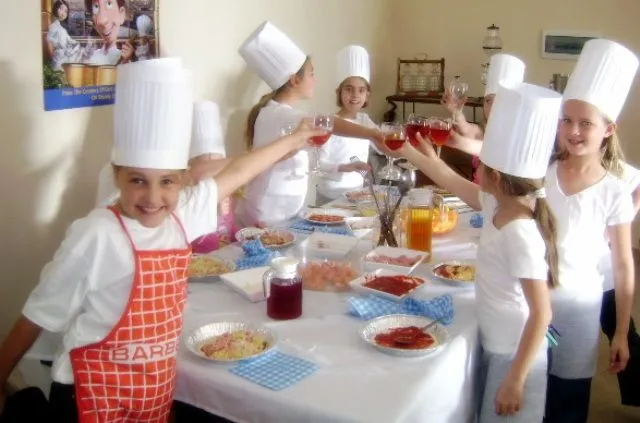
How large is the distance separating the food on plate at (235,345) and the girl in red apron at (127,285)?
0.27ft

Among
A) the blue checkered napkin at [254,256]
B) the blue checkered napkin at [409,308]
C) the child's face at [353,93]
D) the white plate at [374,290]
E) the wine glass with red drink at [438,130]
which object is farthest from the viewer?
the child's face at [353,93]

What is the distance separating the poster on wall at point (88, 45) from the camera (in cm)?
203

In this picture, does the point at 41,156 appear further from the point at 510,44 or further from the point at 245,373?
the point at 510,44

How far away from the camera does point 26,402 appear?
1.39m

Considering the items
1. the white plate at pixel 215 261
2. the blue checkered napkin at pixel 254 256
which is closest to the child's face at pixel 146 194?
the white plate at pixel 215 261

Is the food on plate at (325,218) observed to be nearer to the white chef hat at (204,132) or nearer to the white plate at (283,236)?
the white plate at (283,236)

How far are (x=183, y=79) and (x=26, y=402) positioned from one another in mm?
781

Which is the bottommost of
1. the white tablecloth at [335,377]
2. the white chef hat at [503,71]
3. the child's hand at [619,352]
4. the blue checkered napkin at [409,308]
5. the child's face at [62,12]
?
the child's hand at [619,352]

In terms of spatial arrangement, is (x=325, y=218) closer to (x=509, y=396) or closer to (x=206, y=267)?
(x=206, y=267)

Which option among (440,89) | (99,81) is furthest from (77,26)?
(440,89)

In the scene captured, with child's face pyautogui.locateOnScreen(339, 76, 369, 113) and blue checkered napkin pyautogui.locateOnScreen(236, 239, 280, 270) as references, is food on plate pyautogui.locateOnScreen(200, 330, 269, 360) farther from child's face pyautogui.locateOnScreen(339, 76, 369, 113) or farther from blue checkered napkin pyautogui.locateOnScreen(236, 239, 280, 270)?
child's face pyautogui.locateOnScreen(339, 76, 369, 113)

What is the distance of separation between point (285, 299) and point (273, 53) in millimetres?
1505

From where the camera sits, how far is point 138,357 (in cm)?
129

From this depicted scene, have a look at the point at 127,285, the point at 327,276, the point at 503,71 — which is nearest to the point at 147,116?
the point at 127,285
